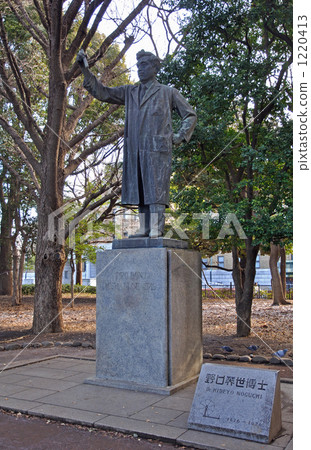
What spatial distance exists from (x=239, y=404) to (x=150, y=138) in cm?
348

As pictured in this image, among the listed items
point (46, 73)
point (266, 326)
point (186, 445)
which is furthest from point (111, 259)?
point (46, 73)

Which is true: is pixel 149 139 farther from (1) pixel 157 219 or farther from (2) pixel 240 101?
(2) pixel 240 101

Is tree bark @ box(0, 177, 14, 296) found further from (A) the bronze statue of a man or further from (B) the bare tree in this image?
(A) the bronze statue of a man

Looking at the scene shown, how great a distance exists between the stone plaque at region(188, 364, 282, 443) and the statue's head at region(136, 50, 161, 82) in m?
3.92

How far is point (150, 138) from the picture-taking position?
6047 millimetres

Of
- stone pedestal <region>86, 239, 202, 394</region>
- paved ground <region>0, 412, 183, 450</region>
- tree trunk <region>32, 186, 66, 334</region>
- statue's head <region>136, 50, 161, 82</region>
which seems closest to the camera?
paved ground <region>0, 412, 183, 450</region>

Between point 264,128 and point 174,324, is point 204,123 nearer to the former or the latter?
point 264,128

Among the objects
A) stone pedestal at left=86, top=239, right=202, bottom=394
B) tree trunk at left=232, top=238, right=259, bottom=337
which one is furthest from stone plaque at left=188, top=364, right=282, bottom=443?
tree trunk at left=232, top=238, right=259, bottom=337

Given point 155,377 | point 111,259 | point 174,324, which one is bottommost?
point 155,377

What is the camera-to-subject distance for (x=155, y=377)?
17.9ft

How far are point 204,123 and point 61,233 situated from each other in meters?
4.93

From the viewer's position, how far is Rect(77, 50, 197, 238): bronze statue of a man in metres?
6.01

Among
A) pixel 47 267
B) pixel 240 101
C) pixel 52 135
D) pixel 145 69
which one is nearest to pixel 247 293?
pixel 240 101

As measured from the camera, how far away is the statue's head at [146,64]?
6.10m
